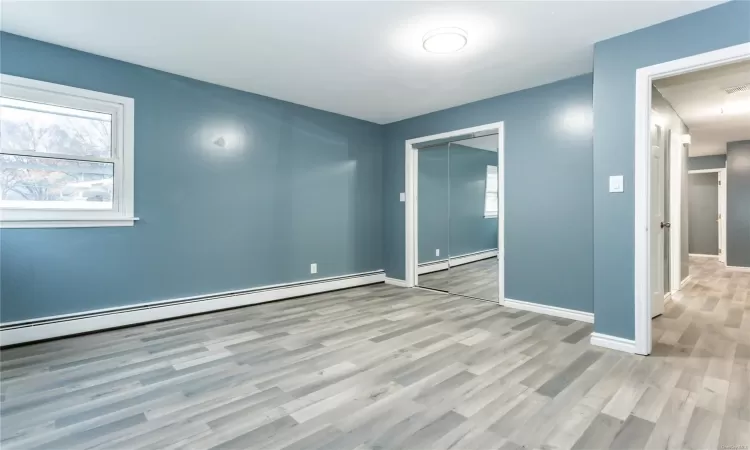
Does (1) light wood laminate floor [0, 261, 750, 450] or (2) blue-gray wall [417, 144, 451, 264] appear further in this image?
(2) blue-gray wall [417, 144, 451, 264]

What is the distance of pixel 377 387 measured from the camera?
7.16 ft

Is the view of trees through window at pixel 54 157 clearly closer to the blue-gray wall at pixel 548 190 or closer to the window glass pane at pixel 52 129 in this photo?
the window glass pane at pixel 52 129

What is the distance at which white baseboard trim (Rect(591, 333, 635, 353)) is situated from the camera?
273 centimetres

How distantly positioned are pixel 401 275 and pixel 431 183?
173 cm

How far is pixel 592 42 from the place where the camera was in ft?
9.53

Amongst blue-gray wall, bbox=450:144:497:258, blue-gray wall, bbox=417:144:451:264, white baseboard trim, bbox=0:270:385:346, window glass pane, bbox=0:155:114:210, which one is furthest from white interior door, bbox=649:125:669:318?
window glass pane, bbox=0:155:114:210

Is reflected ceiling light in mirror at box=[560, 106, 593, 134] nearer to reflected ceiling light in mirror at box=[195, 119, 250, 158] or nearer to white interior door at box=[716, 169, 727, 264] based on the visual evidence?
reflected ceiling light in mirror at box=[195, 119, 250, 158]

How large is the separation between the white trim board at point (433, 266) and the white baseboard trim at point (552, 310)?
1.99 m

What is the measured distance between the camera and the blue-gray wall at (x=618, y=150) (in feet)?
8.57

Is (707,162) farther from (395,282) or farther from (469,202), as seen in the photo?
(395,282)

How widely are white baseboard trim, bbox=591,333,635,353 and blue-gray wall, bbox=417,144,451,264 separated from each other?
10.0 feet

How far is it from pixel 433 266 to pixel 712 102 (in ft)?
14.1

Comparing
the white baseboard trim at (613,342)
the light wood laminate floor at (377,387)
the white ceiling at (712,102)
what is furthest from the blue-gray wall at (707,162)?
the white baseboard trim at (613,342)

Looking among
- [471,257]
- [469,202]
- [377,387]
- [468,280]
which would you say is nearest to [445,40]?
[377,387]
